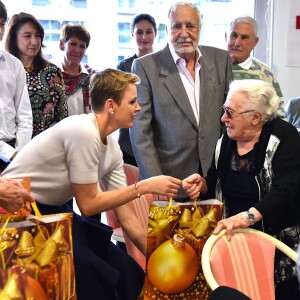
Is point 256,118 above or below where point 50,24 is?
below

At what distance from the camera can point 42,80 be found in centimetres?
308

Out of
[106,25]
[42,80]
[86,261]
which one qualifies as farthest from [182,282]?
[106,25]

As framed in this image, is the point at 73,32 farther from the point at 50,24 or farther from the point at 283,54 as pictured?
the point at 283,54

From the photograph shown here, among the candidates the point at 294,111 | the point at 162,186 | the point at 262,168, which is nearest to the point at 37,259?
the point at 162,186

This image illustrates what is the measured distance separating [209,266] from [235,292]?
1.76 feet

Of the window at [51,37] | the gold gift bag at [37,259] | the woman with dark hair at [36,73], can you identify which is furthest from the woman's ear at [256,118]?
the window at [51,37]

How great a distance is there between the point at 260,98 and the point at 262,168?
275mm

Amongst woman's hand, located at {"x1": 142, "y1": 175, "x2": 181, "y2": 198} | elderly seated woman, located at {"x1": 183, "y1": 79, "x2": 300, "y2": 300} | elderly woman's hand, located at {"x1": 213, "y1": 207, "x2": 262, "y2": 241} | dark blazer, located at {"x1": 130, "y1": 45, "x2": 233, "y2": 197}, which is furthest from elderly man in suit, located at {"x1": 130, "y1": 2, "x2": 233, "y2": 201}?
elderly woman's hand, located at {"x1": 213, "y1": 207, "x2": 262, "y2": 241}

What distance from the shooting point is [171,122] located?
2.71 meters

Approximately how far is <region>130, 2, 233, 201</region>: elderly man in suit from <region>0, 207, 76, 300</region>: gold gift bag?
1.07 meters

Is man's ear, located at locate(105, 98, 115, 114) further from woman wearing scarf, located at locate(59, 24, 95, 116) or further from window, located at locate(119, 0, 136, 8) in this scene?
window, located at locate(119, 0, 136, 8)

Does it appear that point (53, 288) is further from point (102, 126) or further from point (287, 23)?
point (287, 23)

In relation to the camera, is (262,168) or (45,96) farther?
(45,96)

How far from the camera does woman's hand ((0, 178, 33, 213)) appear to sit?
67.4 inches
